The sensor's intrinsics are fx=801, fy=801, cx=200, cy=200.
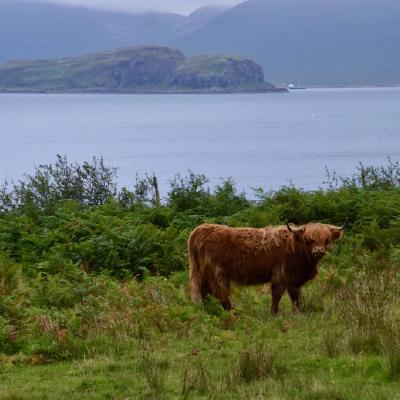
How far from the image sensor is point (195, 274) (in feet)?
31.4

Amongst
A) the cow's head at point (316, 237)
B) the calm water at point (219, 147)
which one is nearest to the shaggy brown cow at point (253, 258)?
the cow's head at point (316, 237)

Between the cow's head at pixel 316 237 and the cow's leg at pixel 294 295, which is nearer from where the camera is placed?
the cow's head at pixel 316 237

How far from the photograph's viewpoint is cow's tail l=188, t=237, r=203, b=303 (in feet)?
31.3

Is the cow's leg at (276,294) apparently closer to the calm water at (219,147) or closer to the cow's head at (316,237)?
the cow's head at (316,237)

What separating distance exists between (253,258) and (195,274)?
729mm

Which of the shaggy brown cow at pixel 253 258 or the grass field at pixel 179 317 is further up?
the shaggy brown cow at pixel 253 258

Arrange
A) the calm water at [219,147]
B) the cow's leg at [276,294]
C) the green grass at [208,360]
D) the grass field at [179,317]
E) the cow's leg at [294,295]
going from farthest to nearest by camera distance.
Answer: the calm water at [219,147] < the cow's leg at [294,295] < the cow's leg at [276,294] < the grass field at [179,317] < the green grass at [208,360]

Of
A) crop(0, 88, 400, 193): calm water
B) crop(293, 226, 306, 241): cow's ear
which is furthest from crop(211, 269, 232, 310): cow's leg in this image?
crop(0, 88, 400, 193): calm water

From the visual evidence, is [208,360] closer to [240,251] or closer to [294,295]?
[240,251]

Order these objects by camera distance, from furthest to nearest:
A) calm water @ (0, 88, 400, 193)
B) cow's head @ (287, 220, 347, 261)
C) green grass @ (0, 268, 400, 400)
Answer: calm water @ (0, 88, 400, 193)
cow's head @ (287, 220, 347, 261)
green grass @ (0, 268, 400, 400)

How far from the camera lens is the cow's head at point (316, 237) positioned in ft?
30.1

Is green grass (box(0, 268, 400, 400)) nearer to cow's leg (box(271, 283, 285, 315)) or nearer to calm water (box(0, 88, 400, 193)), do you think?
cow's leg (box(271, 283, 285, 315))

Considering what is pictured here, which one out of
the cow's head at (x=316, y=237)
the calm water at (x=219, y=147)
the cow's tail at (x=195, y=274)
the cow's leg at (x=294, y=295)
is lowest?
the calm water at (x=219, y=147)

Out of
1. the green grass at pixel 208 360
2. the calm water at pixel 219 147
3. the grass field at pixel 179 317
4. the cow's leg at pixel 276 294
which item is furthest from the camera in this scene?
the calm water at pixel 219 147
